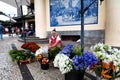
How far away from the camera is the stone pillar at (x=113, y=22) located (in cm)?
895

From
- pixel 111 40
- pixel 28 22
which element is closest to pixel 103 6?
pixel 111 40

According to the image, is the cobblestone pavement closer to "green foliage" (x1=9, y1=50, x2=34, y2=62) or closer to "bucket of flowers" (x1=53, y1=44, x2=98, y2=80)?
"green foliage" (x1=9, y1=50, x2=34, y2=62)

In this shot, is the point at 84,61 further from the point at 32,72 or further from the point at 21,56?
the point at 21,56

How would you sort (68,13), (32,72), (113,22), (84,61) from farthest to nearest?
1. (68,13)
2. (113,22)
3. (32,72)
4. (84,61)

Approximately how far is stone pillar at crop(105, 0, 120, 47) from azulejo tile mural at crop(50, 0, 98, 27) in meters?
0.68

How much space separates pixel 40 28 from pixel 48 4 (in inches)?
62.2

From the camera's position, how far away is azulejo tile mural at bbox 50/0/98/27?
9.95m

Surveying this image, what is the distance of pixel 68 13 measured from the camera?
433 inches

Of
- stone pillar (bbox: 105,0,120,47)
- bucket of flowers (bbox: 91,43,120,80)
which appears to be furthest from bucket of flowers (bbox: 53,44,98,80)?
stone pillar (bbox: 105,0,120,47)

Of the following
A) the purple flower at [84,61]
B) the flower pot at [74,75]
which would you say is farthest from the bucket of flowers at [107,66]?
the flower pot at [74,75]

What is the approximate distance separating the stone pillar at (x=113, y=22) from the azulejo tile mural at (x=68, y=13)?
2.22 feet

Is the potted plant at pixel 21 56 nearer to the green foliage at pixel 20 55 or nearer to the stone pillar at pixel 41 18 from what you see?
the green foliage at pixel 20 55

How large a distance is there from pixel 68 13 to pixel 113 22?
2621 millimetres

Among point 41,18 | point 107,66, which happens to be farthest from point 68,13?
point 107,66
